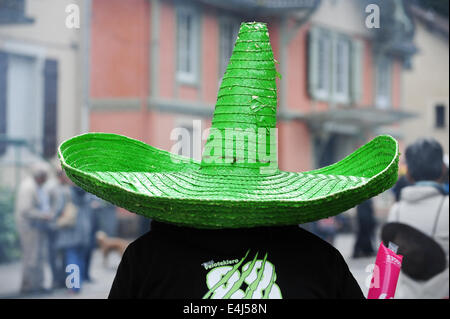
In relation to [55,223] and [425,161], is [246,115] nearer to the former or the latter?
[425,161]

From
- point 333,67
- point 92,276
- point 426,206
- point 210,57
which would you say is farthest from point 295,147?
point 426,206

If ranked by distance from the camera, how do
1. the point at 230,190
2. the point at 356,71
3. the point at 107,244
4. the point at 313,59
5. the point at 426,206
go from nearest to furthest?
the point at 230,190 < the point at 426,206 < the point at 107,244 < the point at 356,71 < the point at 313,59

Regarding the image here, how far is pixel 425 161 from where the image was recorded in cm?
340

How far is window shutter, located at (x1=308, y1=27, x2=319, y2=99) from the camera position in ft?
27.2

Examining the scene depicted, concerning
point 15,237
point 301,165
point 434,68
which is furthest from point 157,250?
point 301,165

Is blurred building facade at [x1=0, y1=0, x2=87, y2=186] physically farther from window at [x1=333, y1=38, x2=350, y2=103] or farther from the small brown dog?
window at [x1=333, y1=38, x2=350, y2=103]

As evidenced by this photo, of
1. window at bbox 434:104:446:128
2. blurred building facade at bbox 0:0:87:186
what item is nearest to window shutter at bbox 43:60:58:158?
blurred building facade at bbox 0:0:87:186

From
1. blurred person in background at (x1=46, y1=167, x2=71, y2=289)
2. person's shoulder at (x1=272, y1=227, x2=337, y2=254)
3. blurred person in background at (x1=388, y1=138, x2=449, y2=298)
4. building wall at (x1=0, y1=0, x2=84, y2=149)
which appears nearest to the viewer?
person's shoulder at (x1=272, y1=227, x2=337, y2=254)

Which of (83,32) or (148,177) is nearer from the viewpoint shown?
(148,177)

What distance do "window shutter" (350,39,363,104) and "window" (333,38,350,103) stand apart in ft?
0.22

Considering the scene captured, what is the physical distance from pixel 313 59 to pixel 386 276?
23.5 ft

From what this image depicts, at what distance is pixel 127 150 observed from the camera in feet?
6.08
